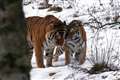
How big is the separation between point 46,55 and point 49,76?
119 centimetres

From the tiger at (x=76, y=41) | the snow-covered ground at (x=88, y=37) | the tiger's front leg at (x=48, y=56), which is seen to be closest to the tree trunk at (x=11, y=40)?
the snow-covered ground at (x=88, y=37)

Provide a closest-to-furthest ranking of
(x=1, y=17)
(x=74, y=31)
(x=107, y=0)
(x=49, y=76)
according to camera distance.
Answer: (x=1, y=17) → (x=49, y=76) → (x=74, y=31) → (x=107, y=0)

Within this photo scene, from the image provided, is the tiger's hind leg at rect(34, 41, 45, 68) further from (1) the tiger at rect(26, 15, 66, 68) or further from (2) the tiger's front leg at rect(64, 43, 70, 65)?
(2) the tiger's front leg at rect(64, 43, 70, 65)

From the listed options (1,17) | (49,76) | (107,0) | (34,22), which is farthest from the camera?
(107,0)

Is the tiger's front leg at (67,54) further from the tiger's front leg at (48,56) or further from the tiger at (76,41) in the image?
the tiger's front leg at (48,56)

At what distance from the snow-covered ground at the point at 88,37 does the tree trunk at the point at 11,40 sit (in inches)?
149

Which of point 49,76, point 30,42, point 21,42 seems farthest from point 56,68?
point 21,42

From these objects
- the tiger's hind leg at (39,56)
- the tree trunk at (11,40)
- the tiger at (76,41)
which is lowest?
the tiger's hind leg at (39,56)

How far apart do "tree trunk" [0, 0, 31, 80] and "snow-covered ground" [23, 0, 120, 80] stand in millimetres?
3791

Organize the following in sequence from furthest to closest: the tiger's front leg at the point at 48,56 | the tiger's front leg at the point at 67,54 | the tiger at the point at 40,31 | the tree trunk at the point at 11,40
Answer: the tiger's front leg at the point at 48,56 → the tiger at the point at 40,31 → the tiger's front leg at the point at 67,54 → the tree trunk at the point at 11,40

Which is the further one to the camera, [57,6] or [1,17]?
[57,6]

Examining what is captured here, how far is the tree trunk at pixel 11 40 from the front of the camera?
231 cm

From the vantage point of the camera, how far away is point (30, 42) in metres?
8.88

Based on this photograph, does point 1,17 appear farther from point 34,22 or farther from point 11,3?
point 34,22
